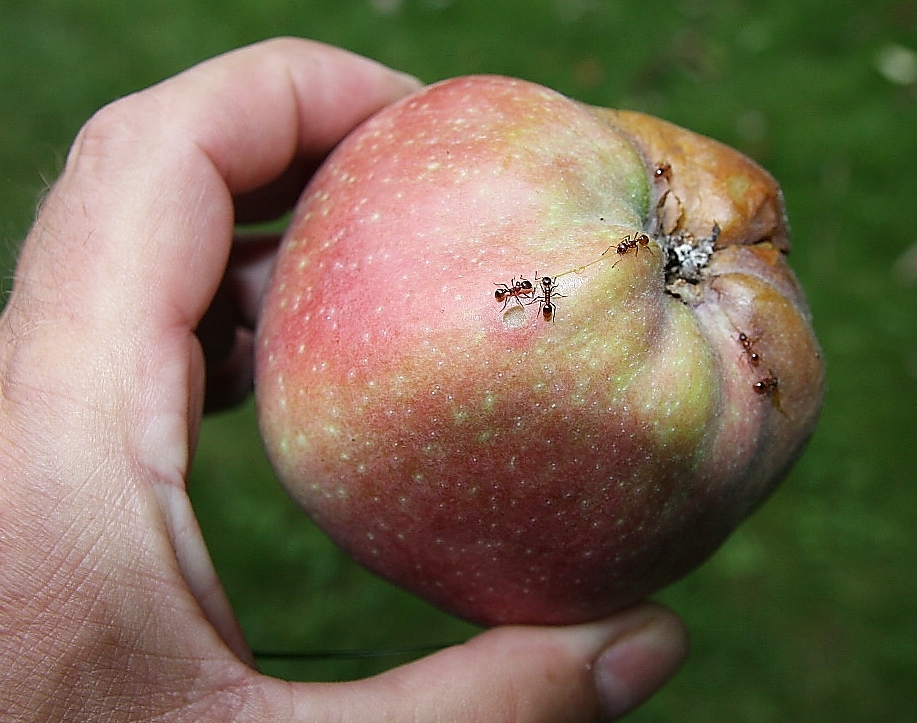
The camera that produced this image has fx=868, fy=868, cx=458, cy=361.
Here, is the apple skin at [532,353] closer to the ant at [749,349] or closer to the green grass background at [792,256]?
the ant at [749,349]

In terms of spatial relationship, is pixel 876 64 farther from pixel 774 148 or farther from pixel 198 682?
pixel 198 682

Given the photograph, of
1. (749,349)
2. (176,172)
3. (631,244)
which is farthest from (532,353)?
(176,172)

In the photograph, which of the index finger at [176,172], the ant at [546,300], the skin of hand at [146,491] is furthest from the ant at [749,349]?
the index finger at [176,172]

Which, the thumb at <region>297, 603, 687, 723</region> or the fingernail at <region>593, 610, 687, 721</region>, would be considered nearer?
the thumb at <region>297, 603, 687, 723</region>

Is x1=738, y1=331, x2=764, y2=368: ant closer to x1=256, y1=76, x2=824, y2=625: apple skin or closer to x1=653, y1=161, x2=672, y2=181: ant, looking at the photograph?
x1=256, y1=76, x2=824, y2=625: apple skin

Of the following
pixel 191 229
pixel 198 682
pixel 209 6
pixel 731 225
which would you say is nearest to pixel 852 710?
pixel 731 225

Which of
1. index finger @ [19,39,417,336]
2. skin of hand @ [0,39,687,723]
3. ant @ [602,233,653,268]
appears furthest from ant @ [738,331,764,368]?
index finger @ [19,39,417,336]
